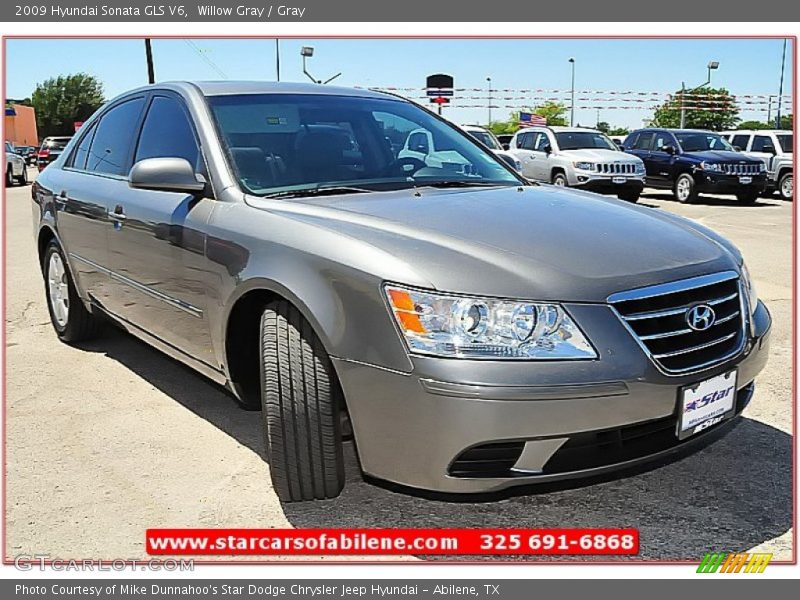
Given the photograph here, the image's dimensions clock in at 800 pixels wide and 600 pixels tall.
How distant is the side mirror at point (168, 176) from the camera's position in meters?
3.47

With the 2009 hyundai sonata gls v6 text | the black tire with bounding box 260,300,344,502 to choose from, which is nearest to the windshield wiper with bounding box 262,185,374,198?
the 2009 hyundai sonata gls v6 text

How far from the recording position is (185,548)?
2.90m

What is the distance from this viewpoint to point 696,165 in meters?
17.7

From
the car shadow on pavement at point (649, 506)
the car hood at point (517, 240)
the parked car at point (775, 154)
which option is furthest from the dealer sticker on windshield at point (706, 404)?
the parked car at point (775, 154)

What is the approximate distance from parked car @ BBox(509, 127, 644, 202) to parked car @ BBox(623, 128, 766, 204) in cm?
184

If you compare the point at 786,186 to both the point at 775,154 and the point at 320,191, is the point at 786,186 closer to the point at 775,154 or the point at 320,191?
the point at 775,154

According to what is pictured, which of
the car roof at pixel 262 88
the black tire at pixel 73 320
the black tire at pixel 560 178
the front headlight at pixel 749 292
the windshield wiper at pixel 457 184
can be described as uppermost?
the car roof at pixel 262 88

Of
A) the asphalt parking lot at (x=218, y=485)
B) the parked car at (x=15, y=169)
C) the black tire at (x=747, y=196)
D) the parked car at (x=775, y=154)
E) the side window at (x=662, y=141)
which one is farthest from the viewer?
the parked car at (x=15, y=169)

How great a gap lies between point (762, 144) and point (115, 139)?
18128mm

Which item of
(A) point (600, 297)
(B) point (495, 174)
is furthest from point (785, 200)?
(A) point (600, 297)

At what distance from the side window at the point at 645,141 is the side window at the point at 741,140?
258 centimetres

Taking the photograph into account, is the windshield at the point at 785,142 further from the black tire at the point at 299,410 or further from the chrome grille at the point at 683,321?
the black tire at the point at 299,410

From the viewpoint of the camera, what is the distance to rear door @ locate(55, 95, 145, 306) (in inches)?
180

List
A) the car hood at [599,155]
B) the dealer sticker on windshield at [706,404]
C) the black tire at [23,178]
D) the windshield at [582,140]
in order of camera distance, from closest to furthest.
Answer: the dealer sticker on windshield at [706,404]
the car hood at [599,155]
the windshield at [582,140]
the black tire at [23,178]
